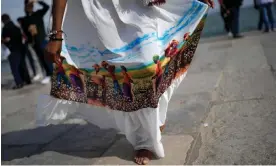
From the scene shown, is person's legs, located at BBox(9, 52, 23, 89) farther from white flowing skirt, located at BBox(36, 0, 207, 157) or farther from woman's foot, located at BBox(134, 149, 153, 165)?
woman's foot, located at BBox(134, 149, 153, 165)

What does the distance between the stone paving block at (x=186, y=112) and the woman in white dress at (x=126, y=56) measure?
17.7 inches

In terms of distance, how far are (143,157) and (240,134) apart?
811 millimetres

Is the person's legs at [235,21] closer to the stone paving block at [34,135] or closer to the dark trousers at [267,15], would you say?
the dark trousers at [267,15]

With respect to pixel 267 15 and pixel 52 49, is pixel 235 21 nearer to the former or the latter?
pixel 267 15

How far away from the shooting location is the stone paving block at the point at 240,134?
2441mm

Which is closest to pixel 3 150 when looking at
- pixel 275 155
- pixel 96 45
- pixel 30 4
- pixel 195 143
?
pixel 96 45

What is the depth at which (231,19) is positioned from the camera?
10.4m

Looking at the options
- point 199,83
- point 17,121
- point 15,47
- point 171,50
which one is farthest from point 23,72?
point 171,50

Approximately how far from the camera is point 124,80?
102 inches

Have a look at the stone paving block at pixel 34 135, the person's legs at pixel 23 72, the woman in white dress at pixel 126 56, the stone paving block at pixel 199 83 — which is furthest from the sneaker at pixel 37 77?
the woman in white dress at pixel 126 56

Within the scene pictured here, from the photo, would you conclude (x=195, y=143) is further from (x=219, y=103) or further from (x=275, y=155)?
(x=219, y=103)

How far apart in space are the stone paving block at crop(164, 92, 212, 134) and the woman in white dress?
449 millimetres

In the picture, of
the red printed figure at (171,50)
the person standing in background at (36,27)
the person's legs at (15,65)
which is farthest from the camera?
the person's legs at (15,65)

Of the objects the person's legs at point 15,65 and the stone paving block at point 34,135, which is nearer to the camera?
the stone paving block at point 34,135
